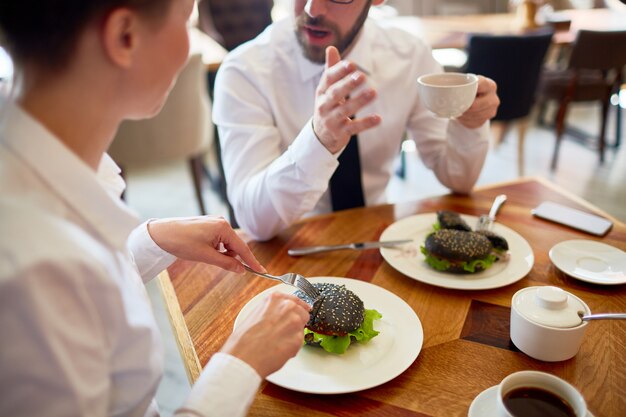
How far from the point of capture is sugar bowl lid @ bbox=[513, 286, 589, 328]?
0.88m

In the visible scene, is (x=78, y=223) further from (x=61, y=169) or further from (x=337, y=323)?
(x=337, y=323)

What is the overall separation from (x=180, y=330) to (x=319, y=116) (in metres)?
0.54

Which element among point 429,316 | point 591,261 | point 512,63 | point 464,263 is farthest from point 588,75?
point 429,316

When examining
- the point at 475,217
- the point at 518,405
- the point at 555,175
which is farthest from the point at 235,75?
the point at 555,175

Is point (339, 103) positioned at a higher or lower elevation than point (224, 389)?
higher

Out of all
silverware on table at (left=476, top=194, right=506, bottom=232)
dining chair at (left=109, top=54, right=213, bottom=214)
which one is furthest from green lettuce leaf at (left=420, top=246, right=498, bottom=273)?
dining chair at (left=109, top=54, right=213, bottom=214)

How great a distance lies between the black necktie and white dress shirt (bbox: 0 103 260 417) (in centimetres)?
93

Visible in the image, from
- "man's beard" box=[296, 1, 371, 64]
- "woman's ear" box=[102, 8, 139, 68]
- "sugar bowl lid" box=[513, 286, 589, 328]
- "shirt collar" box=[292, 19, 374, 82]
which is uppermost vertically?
"woman's ear" box=[102, 8, 139, 68]

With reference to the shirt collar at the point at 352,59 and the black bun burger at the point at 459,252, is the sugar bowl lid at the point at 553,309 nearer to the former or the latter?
the black bun burger at the point at 459,252

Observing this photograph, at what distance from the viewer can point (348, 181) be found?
1.63 metres

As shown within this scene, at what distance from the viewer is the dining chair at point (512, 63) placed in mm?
3105

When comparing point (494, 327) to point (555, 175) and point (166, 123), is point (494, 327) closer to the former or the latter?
point (166, 123)

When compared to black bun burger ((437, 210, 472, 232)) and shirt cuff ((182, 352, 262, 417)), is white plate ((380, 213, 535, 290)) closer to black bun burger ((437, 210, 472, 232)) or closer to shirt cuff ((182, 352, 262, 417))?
black bun burger ((437, 210, 472, 232))

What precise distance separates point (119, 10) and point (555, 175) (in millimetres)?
3774
